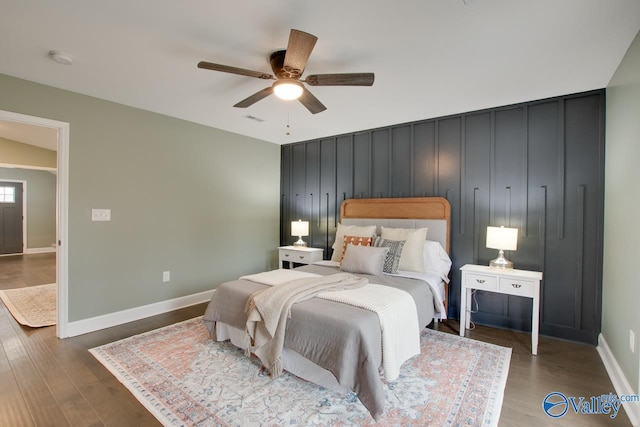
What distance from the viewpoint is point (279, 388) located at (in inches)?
87.9

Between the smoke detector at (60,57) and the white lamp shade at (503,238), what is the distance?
4245 mm

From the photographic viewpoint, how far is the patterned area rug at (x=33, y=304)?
3537 millimetres

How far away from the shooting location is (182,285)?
4.12 meters

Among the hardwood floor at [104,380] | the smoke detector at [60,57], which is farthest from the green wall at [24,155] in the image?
the smoke detector at [60,57]

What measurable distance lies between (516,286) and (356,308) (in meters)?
1.82

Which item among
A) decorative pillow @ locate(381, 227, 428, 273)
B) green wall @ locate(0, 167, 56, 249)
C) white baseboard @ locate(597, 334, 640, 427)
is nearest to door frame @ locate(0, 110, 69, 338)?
decorative pillow @ locate(381, 227, 428, 273)

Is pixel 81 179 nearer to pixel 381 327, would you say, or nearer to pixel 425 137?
pixel 381 327

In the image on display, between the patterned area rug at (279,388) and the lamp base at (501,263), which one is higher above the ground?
the lamp base at (501,263)

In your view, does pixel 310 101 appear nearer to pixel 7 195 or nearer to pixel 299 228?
pixel 299 228

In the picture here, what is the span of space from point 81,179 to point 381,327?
135 inches

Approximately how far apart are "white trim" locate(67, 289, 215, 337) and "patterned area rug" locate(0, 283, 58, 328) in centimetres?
46

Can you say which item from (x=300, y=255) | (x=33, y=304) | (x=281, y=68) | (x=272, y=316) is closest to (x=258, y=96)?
(x=281, y=68)

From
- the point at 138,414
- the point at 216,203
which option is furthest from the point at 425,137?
the point at 138,414

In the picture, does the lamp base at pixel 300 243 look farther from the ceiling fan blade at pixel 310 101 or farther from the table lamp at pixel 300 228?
the ceiling fan blade at pixel 310 101
